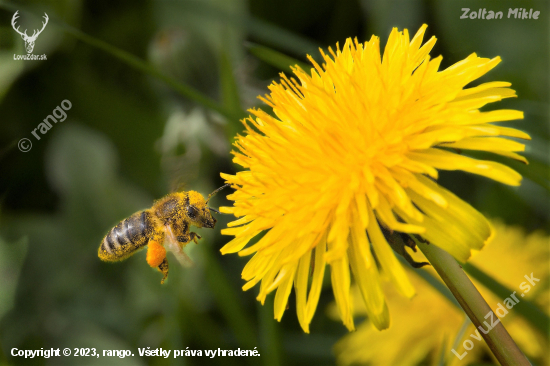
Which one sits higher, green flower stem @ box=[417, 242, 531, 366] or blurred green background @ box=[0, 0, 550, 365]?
blurred green background @ box=[0, 0, 550, 365]

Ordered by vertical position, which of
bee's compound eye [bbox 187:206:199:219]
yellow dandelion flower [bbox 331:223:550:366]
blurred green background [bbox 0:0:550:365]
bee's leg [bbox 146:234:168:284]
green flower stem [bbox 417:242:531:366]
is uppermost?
blurred green background [bbox 0:0:550:365]

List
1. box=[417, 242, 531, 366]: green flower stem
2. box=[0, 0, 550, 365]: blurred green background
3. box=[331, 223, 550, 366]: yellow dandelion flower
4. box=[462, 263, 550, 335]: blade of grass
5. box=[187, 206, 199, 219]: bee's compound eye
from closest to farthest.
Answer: box=[417, 242, 531, 366]: green flower stem
box=[462, 263, 550, 335]: blade of grass
box=[187, 206, 199, 219]: bee's compound eye
box=[331, 223, 550, 366]: yellow dandelion flower
box=[0, 0, 550, 365]: blurred green background

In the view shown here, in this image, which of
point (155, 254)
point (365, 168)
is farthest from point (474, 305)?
point (155, 254)

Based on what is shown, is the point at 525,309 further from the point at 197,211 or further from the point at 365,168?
the point at 197,211

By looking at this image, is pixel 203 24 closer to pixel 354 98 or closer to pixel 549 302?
pixel 354 98

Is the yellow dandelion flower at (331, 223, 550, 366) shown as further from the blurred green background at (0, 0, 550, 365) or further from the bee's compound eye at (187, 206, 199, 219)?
the bee's compound eye at (187, 206, 199, 219)

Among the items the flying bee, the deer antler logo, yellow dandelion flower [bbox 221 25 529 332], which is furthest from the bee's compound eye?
the deer antler logo

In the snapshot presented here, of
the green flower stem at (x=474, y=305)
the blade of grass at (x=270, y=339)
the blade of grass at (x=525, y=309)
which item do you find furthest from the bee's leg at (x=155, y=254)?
the blade of grass at (x=525, y=309)
